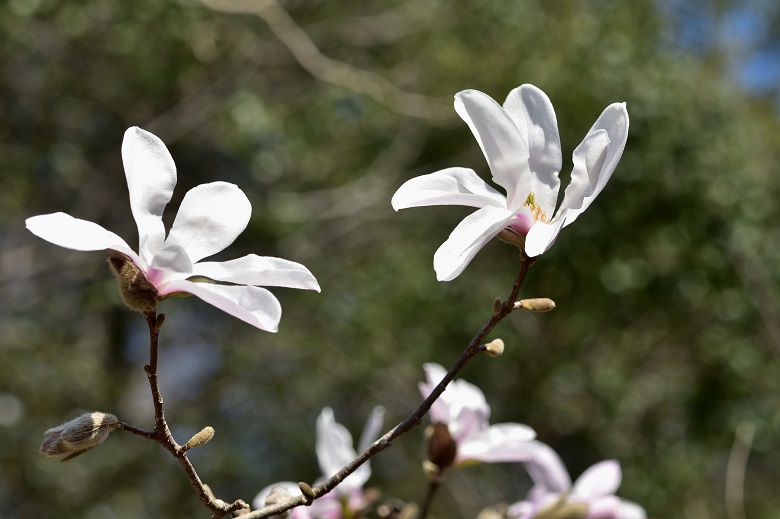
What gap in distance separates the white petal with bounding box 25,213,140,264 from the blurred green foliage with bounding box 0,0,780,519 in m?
1.89

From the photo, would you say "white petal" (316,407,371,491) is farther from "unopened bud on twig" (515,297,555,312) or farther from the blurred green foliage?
the blurred green foliage

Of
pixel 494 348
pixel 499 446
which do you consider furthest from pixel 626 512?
pixel 494 348

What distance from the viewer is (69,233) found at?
38cm

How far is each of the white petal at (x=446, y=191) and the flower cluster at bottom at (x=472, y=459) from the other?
0.18 meters

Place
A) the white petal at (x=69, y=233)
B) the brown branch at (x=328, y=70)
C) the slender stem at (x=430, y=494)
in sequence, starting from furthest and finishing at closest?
the brown branch at (x=328, y=70) → the slender stem at (x=430, y=494) → the white petal at (x=69, y=233)

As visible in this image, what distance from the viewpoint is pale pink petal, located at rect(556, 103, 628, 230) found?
16.7 inches

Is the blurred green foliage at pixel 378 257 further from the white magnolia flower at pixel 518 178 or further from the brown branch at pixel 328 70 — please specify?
the white magnolia flower at pixel 518 178

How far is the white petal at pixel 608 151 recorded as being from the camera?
426 millimetres

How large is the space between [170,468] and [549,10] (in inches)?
90.3

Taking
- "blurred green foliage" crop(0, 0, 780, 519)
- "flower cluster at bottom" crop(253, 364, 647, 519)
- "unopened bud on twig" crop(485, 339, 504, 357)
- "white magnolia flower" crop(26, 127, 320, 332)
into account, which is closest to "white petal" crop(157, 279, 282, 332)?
"white magnolia flower" crop(26, 127, 320, 332)

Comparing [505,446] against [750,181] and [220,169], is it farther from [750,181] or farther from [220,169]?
[220,169]

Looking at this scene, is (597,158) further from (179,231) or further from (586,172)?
(179,231)

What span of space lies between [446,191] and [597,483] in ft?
1.13

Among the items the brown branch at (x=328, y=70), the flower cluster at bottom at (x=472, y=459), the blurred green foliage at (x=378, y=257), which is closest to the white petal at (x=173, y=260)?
the flower cluster at bottom at (x=472, y=459)
